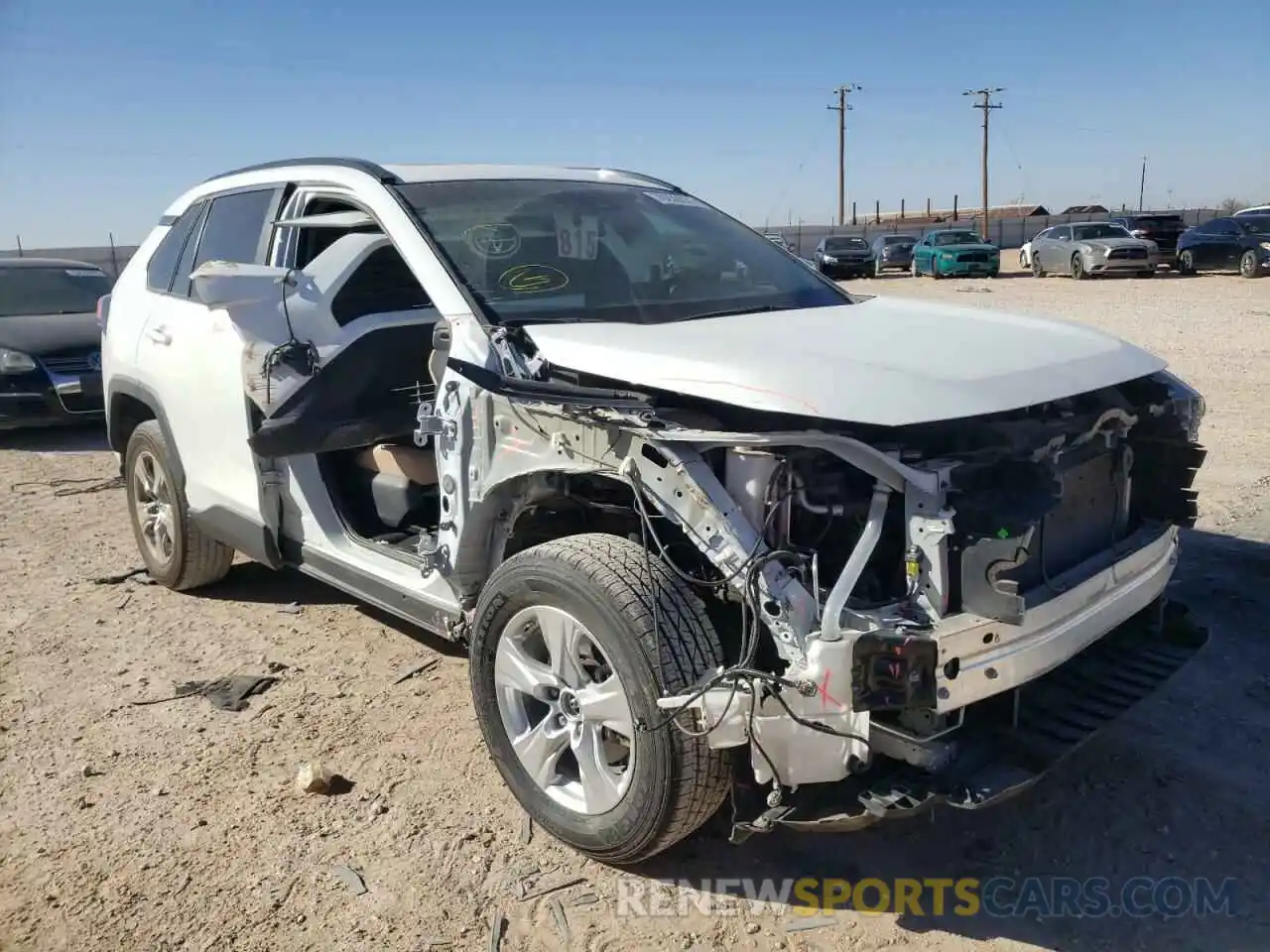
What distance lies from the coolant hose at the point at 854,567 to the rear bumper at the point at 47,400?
30.4 ft

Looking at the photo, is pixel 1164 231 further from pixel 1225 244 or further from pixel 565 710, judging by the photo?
pixel 565 710

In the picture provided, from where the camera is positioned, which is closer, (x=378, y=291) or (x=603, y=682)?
(x=603, y=682)

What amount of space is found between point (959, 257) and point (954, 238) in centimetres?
169

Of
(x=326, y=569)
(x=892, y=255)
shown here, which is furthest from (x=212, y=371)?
(x=892, y=255)

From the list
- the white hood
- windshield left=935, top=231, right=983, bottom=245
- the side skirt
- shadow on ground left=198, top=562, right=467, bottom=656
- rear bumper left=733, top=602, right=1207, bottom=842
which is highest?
windshield left=935, top=231, right=983, bottom=245

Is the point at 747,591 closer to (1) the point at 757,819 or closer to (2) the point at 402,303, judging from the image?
(1) the point at 757,819

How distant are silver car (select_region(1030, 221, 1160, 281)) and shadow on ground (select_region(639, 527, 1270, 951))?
24.4 m

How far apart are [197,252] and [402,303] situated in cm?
126

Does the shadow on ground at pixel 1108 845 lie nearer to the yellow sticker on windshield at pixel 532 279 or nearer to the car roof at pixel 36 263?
the yellow sticker on windshield at pixel 532 279

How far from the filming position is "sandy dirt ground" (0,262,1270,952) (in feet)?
9.37

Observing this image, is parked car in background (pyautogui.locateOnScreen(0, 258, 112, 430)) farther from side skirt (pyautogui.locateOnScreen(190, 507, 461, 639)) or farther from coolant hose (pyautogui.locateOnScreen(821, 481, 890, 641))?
coolant hose (pyautogui.locateOnScreen(821, 481, 890, 641))

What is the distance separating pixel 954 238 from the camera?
3070cm

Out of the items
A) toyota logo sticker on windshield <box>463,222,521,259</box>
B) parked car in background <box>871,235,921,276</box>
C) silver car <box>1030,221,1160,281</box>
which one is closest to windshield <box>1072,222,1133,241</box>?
silver car <box>1030,221,1160,281</box>

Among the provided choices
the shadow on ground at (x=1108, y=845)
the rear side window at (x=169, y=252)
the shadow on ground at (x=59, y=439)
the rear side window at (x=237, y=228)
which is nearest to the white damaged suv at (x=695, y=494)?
the rear side window at (x=237, y=228)
